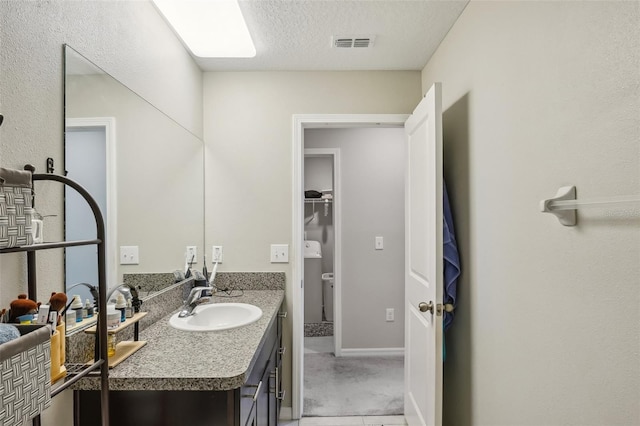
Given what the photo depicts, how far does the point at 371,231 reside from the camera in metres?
3.24

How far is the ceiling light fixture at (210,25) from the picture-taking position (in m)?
1.48

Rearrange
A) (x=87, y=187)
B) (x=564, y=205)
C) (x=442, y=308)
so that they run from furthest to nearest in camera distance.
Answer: (x=442, y=308) → (x=87, y=187) → (x=564, y=205)

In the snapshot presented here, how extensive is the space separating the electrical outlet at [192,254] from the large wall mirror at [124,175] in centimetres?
3

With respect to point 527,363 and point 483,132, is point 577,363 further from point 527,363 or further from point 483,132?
point 483,132

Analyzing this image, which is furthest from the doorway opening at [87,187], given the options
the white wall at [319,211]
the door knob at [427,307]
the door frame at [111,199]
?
the white wall at [319,211]

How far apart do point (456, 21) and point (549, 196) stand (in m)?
1.16

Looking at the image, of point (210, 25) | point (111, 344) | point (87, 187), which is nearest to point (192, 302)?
point (111, 344)

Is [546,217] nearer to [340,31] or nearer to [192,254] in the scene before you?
[340,31]

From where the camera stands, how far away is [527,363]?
114cm

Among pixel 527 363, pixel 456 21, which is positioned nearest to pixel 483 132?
pixel 456 21

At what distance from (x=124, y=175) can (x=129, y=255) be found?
34 centimetres

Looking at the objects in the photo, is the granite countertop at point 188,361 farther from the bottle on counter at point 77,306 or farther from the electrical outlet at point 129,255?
the electrical outlet at point 129,255

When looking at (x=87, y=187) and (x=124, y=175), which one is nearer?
(x=87, y=187)

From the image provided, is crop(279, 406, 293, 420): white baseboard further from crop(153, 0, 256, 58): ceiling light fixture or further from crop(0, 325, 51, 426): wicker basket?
crop(153, 0, 256, 58): ceiling light fixture
